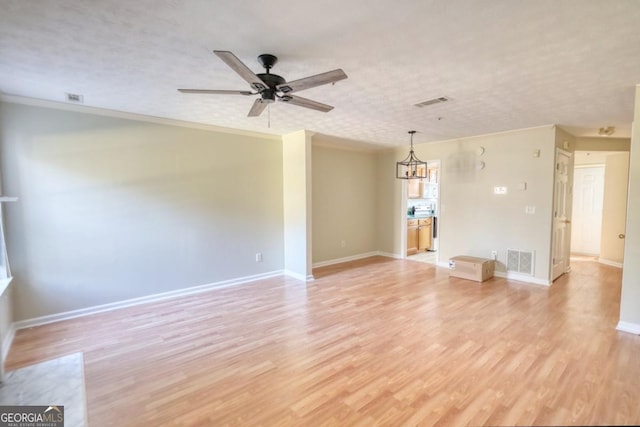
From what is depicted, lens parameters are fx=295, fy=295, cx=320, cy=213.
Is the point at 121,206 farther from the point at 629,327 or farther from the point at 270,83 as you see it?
the point at 629,327

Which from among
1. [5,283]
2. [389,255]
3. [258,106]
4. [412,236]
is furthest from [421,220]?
[5,283]

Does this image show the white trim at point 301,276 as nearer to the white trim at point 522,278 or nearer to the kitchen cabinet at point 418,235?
the kitchen cabinet at point 418,235

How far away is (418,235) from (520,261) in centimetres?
255

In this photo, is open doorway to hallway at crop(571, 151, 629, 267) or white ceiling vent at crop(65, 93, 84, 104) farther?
open doorway to hallway at crop(571, 151, 629, 267)

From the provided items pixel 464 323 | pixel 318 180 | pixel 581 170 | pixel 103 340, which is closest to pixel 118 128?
pixel 103 340

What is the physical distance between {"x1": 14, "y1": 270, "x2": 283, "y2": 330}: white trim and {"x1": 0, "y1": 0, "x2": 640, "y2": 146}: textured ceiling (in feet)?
7.81

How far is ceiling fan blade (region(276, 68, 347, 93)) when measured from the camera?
188 cm

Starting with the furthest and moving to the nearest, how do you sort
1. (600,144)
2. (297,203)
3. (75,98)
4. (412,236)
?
(412,236) → (600,144) → (297,203) → (75,98)

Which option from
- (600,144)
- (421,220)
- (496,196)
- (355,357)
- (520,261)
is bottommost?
(355,357)

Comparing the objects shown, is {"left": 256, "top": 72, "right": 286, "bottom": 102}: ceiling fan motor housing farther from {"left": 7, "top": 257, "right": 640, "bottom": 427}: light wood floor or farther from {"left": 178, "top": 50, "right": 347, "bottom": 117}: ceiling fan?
{"left": 7, "top": 257, "right": 640, "bottom": 427}: light wood floor

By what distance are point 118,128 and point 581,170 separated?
9046 millimetres

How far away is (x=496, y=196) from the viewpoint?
16.3 ft

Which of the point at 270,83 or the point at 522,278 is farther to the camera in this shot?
the point at 522,278

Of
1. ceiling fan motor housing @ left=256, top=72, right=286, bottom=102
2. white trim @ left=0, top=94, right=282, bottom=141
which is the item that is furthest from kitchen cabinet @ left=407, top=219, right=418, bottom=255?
ceiling fan motor housing @ left=256, top=72, right=286, bottom=102
